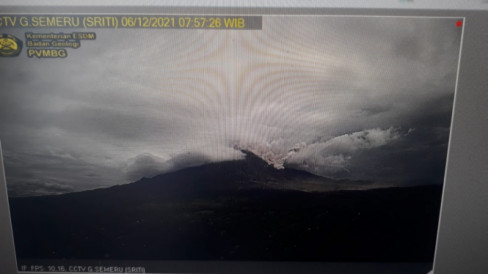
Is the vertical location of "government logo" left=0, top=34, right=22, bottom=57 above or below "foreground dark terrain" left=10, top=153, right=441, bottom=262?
above

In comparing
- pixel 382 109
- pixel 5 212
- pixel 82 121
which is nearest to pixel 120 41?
pixel 82 121

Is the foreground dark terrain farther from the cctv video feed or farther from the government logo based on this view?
the government logo

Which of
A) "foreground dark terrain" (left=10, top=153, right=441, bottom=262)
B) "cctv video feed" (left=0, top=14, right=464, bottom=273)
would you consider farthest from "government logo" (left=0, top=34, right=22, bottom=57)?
"foreground dark terrain" (left=10, top=153, right=441, bottom=262)

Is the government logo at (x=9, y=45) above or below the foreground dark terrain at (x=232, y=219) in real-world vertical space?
above

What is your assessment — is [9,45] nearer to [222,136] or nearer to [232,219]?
[222,136]

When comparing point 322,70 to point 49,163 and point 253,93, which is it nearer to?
point 253,93

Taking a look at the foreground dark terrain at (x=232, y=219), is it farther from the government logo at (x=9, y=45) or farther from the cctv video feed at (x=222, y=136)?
the government logo at (x=9, y=45)

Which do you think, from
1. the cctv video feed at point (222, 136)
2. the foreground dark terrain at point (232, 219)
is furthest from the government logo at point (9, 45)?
the foreground dark terrain at point (232, 219)
